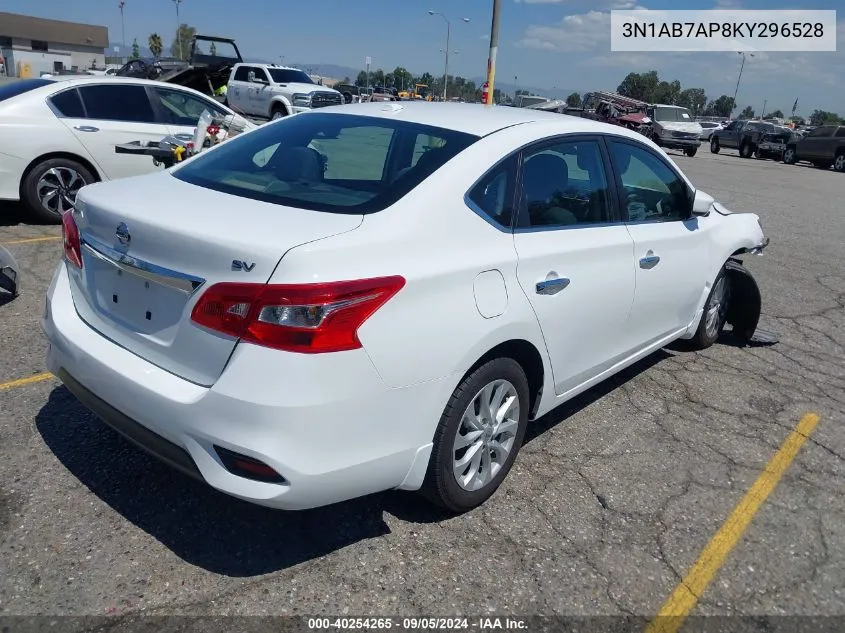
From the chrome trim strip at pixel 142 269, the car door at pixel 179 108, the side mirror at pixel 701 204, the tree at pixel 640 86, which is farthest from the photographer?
the tree at pixel 640 86

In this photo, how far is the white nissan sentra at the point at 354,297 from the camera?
85.2 inches

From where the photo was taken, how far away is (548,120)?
3391 mm

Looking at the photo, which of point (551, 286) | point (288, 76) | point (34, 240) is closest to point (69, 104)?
point (34, 240)

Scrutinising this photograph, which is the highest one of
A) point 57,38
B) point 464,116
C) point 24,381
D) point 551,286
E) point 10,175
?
point 57,38

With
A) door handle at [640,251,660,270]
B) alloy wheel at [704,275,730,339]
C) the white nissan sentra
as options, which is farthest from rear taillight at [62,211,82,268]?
alloy wheel at [704,275,730,339]

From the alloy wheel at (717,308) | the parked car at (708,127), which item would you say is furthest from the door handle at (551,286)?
the parked car at (708,127)

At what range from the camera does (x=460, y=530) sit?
2842 mm

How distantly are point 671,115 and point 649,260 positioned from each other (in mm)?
29087

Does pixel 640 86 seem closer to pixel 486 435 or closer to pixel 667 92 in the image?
pixel 667 92

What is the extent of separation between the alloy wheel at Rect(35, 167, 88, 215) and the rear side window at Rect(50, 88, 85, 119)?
0.58m

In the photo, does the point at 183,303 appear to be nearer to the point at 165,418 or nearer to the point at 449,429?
the point at 165,418

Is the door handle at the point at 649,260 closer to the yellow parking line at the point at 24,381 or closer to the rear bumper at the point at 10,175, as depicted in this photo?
the yellow parking line at the point at 24,381

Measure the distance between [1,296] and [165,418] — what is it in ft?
11.4

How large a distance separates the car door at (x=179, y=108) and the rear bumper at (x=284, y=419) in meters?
5.83
